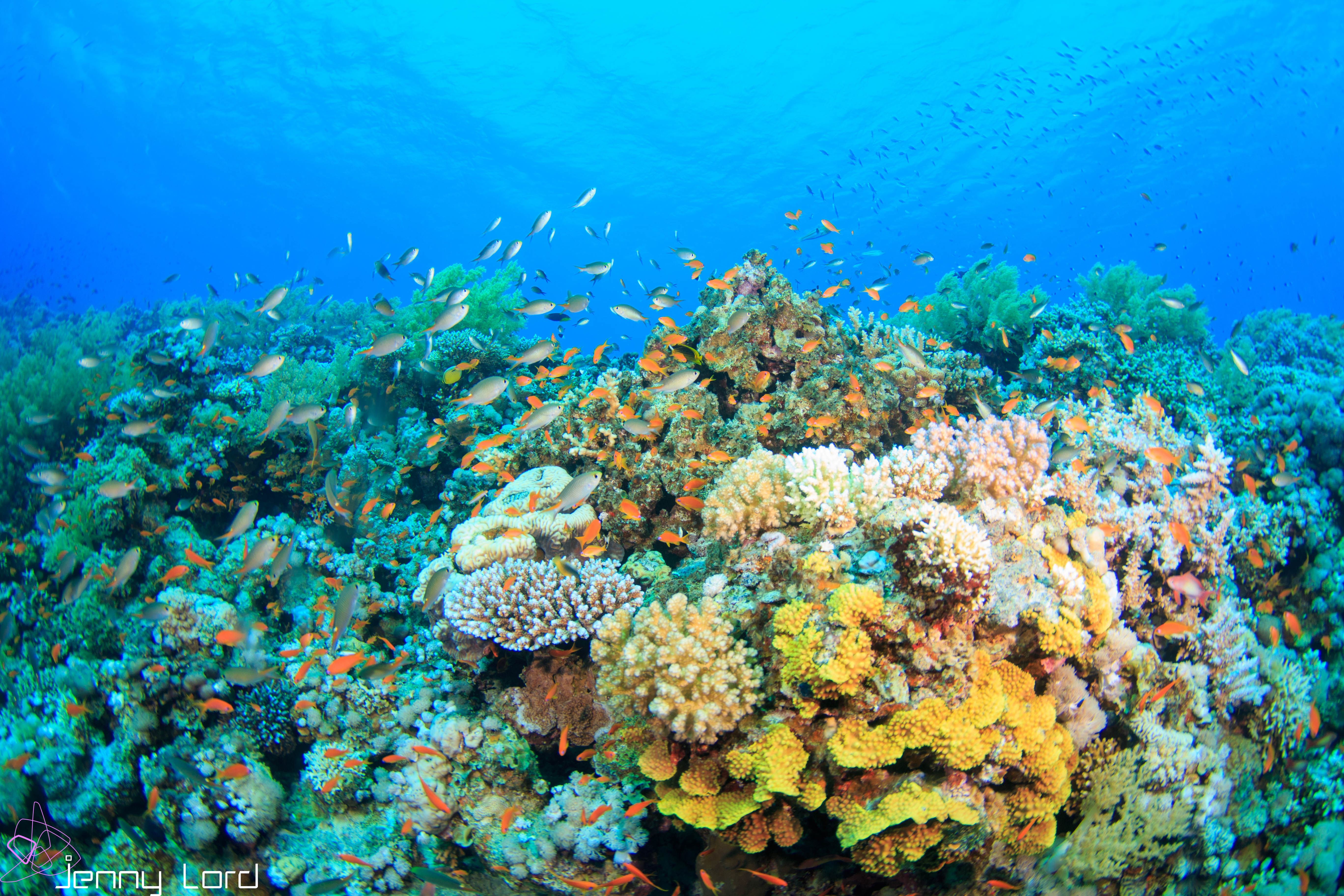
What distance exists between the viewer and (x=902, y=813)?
247cm

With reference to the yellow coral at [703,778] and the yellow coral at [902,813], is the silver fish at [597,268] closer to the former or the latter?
the yellow coral at [703,778]

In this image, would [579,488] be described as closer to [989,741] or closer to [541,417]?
[541,417]

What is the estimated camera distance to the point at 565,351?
959 cm

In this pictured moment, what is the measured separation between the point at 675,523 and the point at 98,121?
281ft

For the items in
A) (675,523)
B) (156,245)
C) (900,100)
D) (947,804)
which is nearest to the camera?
(947,804)

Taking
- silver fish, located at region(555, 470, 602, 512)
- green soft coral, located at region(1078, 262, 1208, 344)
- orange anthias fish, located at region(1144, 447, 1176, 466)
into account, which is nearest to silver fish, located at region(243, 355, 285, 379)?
silver fish, located at region(555, 470, 602, 512)

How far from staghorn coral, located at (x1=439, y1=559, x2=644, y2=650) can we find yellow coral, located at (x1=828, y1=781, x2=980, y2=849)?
1.87 meters

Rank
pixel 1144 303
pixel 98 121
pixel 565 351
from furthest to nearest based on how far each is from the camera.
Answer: pixel 98 121 → pixel 1144 303 → pixel 565 351

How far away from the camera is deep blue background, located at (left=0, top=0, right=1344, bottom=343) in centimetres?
3619

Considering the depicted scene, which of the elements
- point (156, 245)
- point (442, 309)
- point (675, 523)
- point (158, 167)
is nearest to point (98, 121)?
point (158, 167)

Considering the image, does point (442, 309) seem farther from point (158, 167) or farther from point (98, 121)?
point (158, 167)

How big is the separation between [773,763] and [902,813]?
61 cm

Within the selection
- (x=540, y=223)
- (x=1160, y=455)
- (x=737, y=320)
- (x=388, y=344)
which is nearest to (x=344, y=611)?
(x=388, y=344)

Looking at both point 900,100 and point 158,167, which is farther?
point 158,167
